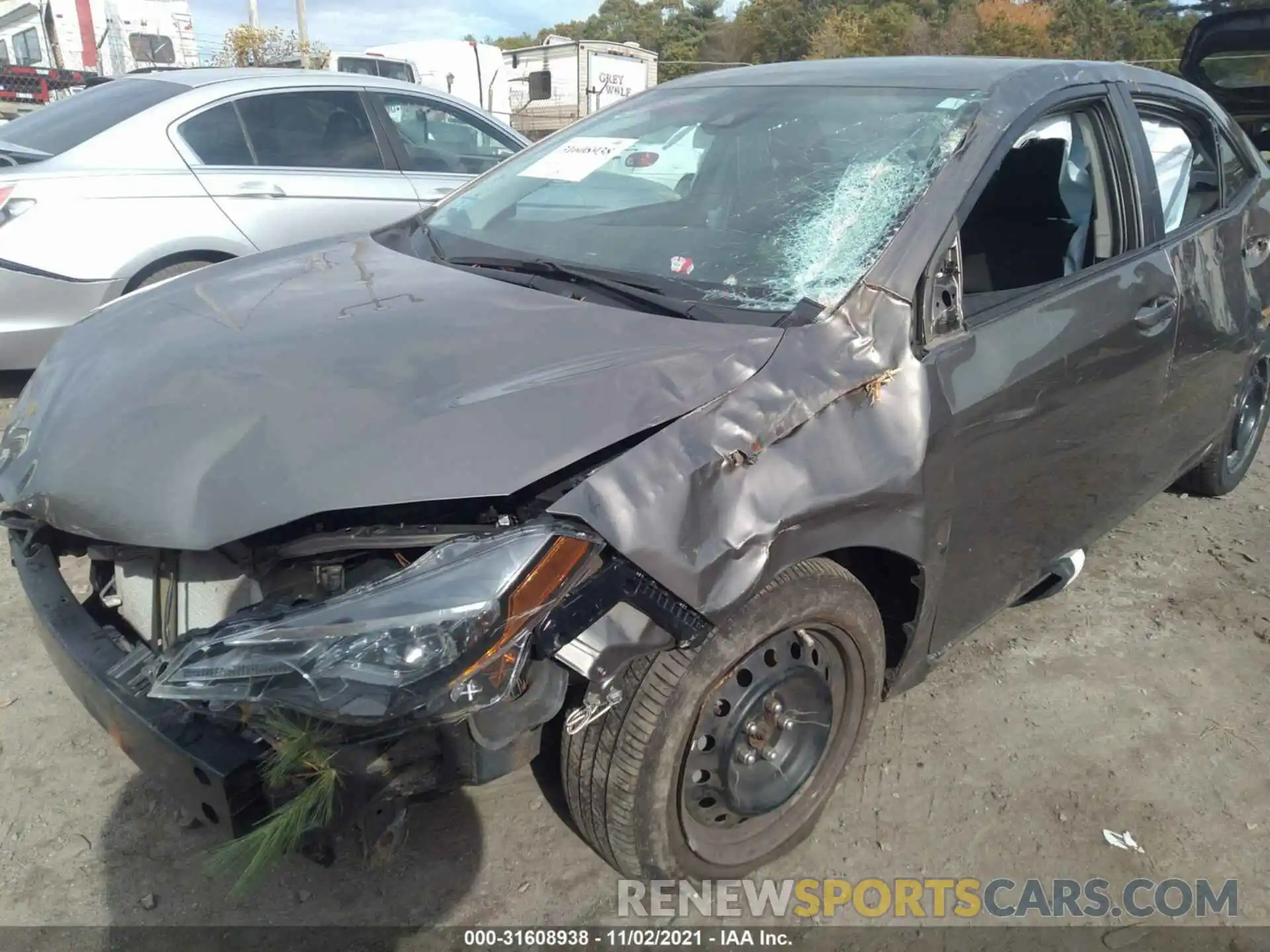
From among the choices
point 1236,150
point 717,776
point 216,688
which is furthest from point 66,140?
point 1236,150

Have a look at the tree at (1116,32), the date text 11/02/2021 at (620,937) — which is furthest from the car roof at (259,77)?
the tree at (1116,32)

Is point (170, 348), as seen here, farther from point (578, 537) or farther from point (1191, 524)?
point (1191, 524)

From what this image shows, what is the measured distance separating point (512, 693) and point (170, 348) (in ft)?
4.02

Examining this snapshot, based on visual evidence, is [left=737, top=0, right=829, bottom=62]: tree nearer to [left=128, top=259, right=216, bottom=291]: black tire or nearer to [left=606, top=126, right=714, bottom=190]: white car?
[left=128, top=259, right=216, bottom=291]: black tire

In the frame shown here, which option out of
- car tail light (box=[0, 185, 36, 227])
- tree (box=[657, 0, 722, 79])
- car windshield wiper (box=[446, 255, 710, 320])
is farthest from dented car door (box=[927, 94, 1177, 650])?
tree (box=[657, 0, 722, 79])

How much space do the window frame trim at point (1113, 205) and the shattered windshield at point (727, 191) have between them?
4.5 inches

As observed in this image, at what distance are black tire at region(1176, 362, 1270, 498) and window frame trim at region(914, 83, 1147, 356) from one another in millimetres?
1616

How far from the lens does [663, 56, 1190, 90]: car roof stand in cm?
257

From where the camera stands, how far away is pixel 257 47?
29.5 m

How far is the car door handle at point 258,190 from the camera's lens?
4895 mm

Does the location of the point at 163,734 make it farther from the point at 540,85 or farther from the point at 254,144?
the point at 540,85

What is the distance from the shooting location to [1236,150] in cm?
368

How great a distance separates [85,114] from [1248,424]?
5.86 meters

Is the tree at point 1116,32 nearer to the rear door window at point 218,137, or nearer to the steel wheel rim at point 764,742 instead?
the rear door window at point 218,137
